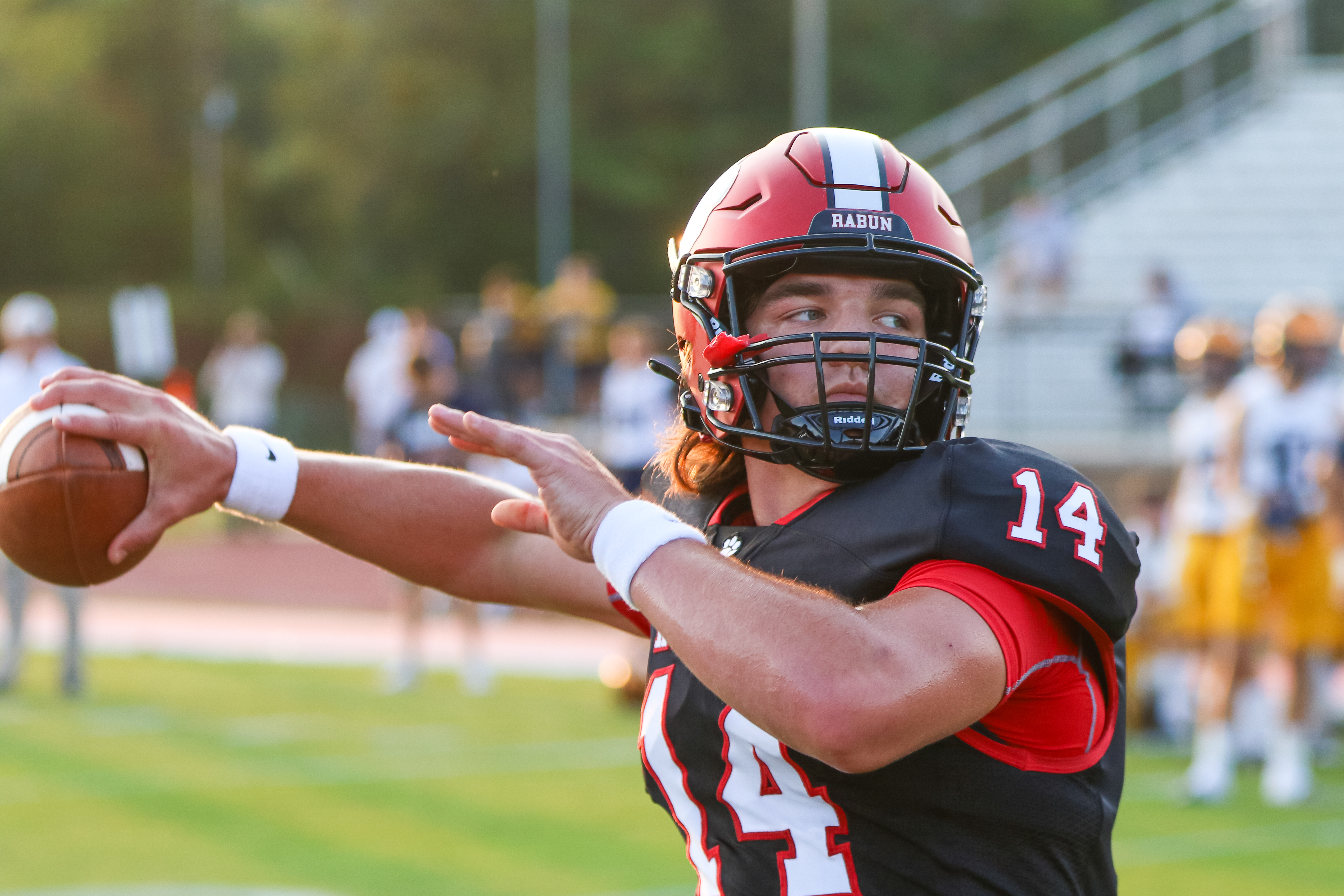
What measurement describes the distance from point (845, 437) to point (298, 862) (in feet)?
14.1

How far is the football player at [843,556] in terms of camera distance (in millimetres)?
1739

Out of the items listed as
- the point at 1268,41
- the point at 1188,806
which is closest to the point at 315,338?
the point at 1268,41

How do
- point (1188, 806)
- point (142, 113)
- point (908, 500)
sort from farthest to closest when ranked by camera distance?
point (142, 113)
point (1188, 806)
point (908, 500)

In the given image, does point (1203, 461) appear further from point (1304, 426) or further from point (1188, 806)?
point (1188, 806)

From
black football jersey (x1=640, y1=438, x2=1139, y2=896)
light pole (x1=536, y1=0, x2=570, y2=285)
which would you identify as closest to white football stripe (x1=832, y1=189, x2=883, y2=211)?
black football jersey (x1=640, y1=438, x2=1139, y2=896)

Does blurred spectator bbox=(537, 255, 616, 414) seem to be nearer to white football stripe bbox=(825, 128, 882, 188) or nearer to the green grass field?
the green grass field

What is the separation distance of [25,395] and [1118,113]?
14323 mm

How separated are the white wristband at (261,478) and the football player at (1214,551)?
5.46 meters

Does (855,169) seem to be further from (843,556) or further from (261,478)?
(261,478)

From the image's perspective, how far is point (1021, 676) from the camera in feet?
5.87

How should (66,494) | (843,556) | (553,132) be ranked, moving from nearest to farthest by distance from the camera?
(843,556)
(66,494)
(553,132)

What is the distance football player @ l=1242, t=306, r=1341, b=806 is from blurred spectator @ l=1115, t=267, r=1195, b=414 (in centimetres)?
613

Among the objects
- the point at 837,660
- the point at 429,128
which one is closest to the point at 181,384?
the point at 837,660

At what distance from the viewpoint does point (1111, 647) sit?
6.25ft
